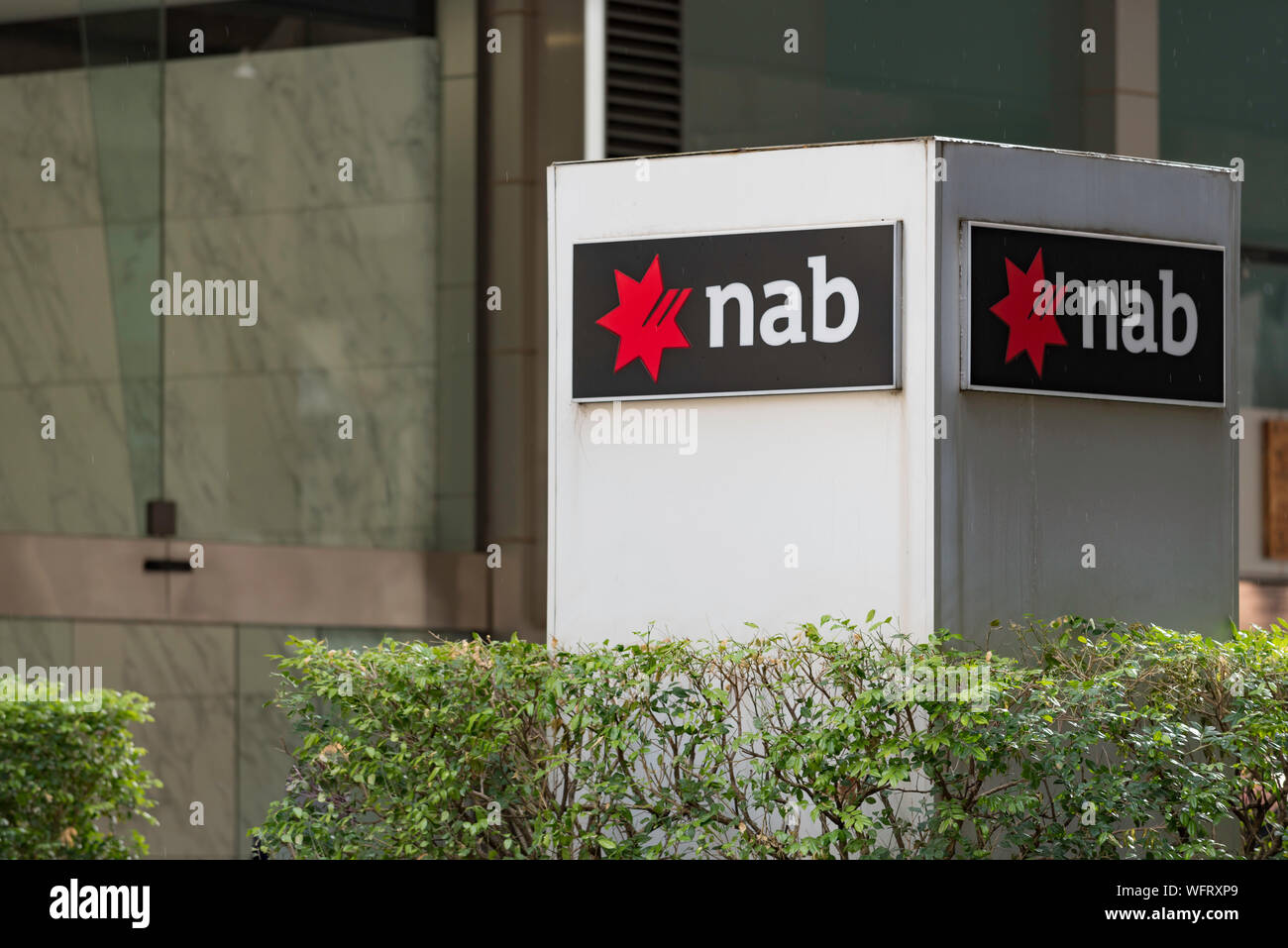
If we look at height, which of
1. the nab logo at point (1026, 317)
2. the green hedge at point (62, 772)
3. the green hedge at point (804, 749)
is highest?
the nab logo at point (1026, 317)

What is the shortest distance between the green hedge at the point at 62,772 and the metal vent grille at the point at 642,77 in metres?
5.54

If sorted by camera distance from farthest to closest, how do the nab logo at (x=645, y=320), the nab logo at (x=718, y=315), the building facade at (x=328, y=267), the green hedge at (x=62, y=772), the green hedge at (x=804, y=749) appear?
the building facade at (x=328, y=267) < the green hedge at (x=62, y=772) < the nab logo at (x=645, y=320) < the nab logo at (x=718, y=315) < the green hedge at (x=804, y=749)

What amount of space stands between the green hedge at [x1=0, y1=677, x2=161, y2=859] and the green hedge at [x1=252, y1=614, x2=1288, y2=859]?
2.84 m

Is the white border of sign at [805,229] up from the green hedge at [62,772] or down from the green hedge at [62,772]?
up

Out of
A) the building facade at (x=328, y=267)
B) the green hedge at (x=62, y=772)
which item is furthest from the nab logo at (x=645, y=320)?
the building facade at (x=328, y=267)

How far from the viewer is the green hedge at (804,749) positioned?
5.75 metres

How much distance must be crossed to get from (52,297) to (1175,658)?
8.80 m

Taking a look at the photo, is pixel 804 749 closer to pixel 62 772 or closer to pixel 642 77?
pixel 62 772

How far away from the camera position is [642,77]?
40.5 feet

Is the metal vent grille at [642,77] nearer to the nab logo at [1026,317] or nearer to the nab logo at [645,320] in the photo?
the nab logo at [645,320]

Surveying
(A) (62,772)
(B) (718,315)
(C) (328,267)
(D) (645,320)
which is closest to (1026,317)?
(B) (718,315)

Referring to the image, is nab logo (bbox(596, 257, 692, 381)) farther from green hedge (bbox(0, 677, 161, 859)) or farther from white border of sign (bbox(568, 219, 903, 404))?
green hedge (bbox(0, 677, 161, 859))

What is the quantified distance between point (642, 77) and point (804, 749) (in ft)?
25.0
